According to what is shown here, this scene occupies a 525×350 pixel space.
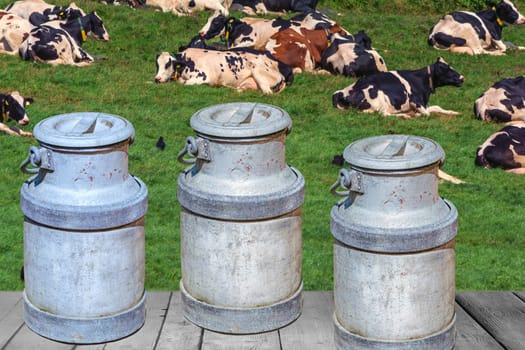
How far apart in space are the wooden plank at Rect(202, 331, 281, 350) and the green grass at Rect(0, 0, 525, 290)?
229cm

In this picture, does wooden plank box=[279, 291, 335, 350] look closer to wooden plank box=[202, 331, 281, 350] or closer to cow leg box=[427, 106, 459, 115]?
wooden plank box=[202, 331, 281, 350]

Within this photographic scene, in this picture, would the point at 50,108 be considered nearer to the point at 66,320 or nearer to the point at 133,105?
the point at 133,105

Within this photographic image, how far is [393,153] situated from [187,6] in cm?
1749

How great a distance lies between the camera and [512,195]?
11.1 meters

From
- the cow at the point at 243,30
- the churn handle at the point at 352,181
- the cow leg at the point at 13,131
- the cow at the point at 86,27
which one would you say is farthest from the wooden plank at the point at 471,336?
the cow at the point at 86,27

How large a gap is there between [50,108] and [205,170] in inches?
349

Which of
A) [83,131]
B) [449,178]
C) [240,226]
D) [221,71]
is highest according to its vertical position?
[83,131]

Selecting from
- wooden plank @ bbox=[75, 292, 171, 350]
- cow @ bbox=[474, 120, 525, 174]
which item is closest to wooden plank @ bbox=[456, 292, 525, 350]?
wooden plank @ bbox=[75, 292, 171, 350]

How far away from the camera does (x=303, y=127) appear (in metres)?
13.6

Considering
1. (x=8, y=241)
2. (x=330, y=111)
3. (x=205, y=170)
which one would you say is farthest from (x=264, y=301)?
(x=330, y=111)

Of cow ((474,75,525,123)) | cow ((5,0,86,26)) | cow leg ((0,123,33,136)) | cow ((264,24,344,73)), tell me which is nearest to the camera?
Answer: cow leg ((0,123,33,136))

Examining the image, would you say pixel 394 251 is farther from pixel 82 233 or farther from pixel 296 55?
pixel 296 55

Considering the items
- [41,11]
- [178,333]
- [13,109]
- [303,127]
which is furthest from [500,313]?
[41,11]

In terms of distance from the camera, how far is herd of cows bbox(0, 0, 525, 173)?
1481 cm
